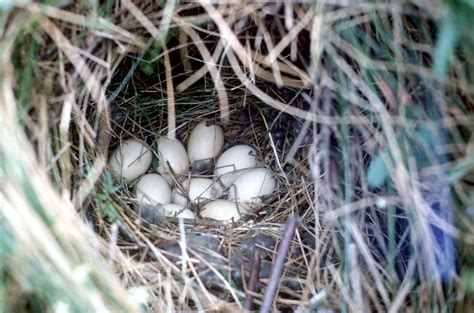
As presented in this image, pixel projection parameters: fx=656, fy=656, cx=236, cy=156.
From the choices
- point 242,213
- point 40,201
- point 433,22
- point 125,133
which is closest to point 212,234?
point 242,213

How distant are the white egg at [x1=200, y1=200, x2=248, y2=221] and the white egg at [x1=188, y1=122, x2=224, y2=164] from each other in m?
0.16

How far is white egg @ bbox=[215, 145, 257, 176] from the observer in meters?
1.54

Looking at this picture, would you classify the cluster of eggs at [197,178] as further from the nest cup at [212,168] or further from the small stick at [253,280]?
the small stick at [253,280]

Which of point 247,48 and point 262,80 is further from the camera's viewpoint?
point 262,80

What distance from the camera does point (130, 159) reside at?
1.46m

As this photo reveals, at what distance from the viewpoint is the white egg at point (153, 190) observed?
143 centimetres

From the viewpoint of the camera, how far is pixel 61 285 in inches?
34.2

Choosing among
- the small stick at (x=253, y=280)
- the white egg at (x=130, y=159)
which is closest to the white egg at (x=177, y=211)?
the white egg at (x=130, y=159)

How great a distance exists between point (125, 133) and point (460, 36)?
82 centimetres

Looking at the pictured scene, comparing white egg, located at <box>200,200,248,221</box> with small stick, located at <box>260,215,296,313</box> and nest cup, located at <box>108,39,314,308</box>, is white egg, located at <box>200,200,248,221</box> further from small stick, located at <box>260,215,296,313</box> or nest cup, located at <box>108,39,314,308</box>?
small stick, located at <box>260,215,296,313</box>

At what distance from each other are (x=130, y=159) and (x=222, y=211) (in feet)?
0.77

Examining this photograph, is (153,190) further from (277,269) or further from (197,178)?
(277,269)

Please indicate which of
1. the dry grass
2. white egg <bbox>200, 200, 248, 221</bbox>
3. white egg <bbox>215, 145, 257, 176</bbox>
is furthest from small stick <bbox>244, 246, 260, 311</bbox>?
white egg <bbox>215, 145, 257, 176</bbox>

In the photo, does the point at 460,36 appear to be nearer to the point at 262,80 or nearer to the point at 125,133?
the point at 262,80
